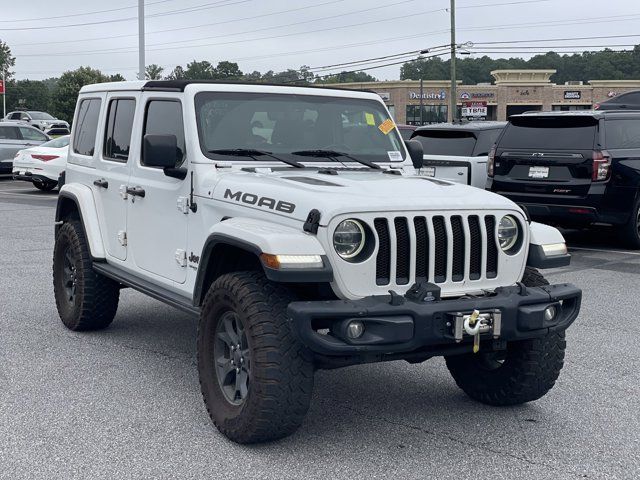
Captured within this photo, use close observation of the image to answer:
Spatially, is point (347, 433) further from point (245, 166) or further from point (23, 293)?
point (23, 293)

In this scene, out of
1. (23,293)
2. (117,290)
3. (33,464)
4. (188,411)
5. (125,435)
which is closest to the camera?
(33,464)

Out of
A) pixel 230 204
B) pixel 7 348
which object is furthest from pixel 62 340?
pixel 230 204

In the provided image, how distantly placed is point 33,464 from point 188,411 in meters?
1.07

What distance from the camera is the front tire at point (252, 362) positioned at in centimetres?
449

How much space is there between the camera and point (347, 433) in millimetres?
5016

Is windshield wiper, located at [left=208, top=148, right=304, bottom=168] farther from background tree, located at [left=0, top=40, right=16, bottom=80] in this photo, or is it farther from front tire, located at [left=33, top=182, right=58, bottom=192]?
background tree, located at [left=0, top=40, right=16, bottom=80]

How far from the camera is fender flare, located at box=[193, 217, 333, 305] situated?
4426mm

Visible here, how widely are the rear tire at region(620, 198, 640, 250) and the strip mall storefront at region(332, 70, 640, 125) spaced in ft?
246

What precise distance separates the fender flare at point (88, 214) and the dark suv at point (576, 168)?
21.1ft

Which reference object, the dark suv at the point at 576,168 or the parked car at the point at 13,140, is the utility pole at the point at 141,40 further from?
the dark suv at the point at 576,168

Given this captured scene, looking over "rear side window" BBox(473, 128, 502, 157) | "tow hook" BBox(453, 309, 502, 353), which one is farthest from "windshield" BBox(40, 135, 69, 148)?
"tow hook" BBox(453, 309, 502, 353)

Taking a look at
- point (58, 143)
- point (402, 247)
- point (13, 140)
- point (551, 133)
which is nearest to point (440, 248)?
point (402, 247)

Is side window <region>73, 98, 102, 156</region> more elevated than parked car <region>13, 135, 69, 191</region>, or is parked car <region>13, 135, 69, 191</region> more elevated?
side window <region>73, 98, 102, 156</region>

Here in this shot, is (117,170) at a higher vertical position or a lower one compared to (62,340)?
higher
